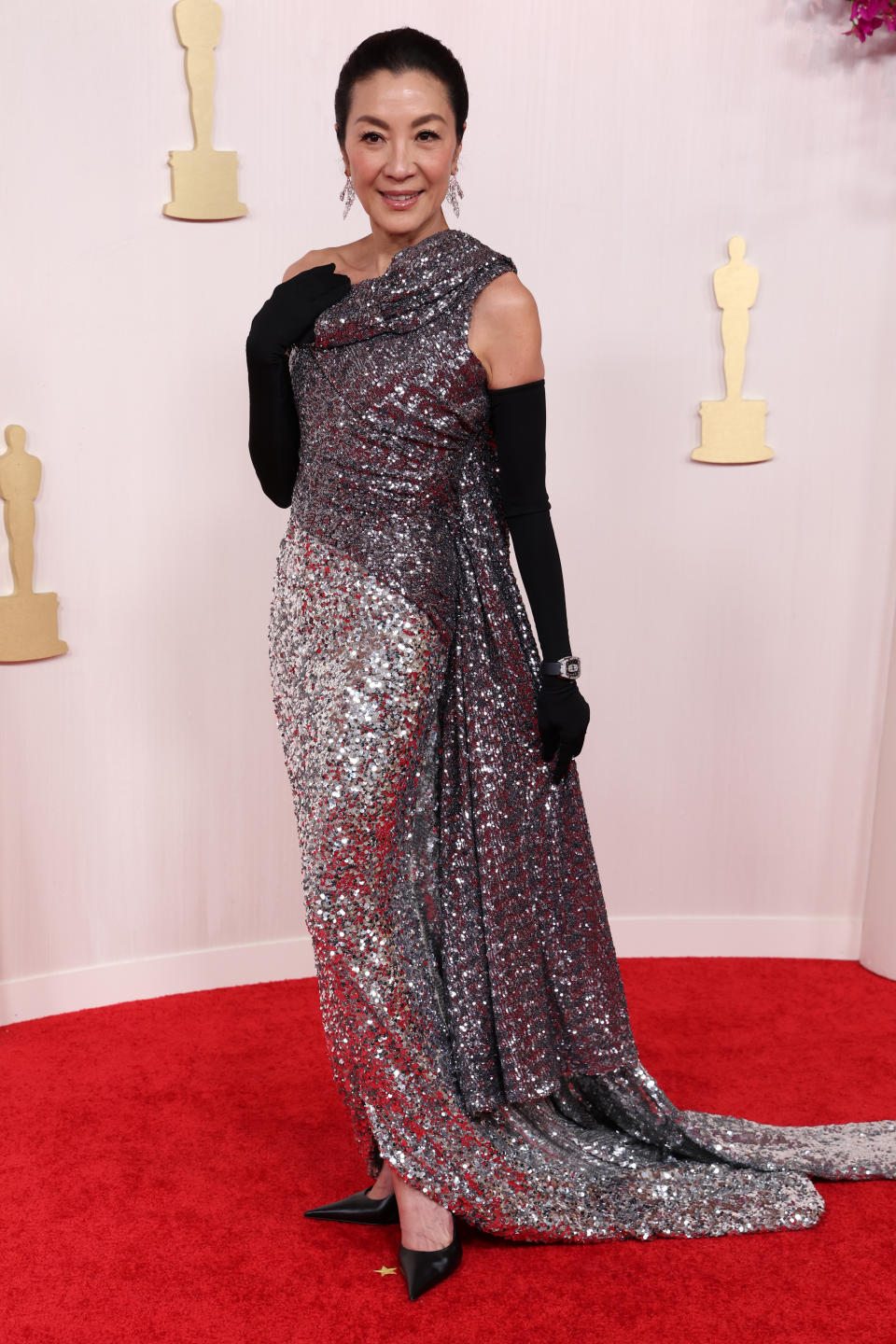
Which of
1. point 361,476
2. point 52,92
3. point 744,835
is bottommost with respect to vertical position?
point 744,835

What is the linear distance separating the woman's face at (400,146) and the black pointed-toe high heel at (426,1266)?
1.58 metres

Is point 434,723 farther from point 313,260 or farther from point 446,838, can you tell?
point 313,260

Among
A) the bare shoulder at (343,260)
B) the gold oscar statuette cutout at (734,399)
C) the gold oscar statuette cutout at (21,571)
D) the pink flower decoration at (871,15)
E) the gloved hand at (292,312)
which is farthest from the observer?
the gold oscar statuette cutout at (734,399)

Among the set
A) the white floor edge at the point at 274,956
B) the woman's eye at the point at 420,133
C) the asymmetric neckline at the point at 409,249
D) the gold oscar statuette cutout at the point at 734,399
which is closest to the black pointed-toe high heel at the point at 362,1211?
Result: the white floor edge at the point at 274,956

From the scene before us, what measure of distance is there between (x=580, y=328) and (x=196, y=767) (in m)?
1.43

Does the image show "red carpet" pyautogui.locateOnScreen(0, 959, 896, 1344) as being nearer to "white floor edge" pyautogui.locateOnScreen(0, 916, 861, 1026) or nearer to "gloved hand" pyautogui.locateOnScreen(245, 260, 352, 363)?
"white floor edge" pyautogui.locateOnScreen(0, 916, 861, 1026)

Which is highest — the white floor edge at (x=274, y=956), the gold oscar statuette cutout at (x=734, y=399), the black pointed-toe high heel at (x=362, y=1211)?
the gold oscar statuette cutout at (x=734, y=399)

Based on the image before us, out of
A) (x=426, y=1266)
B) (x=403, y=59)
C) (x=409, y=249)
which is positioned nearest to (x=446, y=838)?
(x=426, y=1266)

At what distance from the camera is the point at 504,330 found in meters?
2.01

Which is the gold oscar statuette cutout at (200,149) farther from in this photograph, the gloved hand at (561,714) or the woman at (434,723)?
the gloved hand at (561,714)

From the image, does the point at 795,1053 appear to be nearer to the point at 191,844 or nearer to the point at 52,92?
the point at 191,844

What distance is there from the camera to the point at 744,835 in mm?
3590

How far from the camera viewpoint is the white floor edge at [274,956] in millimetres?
3191

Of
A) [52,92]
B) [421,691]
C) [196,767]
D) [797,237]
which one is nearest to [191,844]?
[196,767]
